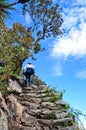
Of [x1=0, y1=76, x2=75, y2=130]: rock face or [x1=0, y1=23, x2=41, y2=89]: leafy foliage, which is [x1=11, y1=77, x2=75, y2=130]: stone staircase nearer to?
[x1=0, y1=76, x2=75, y2=130]: rock face

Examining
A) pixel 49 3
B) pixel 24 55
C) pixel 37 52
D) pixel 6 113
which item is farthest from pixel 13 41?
pixel 6 113

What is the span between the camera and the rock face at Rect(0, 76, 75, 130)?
14865 mm

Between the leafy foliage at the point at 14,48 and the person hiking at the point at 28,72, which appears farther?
the person hiking at the point at 28,72

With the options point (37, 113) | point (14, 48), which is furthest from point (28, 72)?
point (37, 113)

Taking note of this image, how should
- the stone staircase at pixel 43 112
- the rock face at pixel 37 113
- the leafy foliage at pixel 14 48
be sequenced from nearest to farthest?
the rock face at pixel 37 113 < the stone staircase at pixel 43 112 < the leafy foliage at pixel 14 48

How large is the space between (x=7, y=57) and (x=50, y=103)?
3.40 meters

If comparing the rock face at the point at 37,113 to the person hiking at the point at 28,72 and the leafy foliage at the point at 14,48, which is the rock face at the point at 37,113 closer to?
the leafy foliage at the point at 14,48

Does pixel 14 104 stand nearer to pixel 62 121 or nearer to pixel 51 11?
pixel 62 121

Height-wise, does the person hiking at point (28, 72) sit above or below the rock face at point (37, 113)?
above

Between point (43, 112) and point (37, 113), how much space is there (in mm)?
255

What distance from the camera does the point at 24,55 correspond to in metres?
25.1

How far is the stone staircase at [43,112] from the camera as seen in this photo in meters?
15.0

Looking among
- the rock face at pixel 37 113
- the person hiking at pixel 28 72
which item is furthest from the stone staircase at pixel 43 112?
the person hiking at pixel 28 72

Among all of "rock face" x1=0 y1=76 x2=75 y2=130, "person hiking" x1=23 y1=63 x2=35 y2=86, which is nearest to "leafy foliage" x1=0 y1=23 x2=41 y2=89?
"person hiking" x1=23 y1=63 x2=35 y2=86
